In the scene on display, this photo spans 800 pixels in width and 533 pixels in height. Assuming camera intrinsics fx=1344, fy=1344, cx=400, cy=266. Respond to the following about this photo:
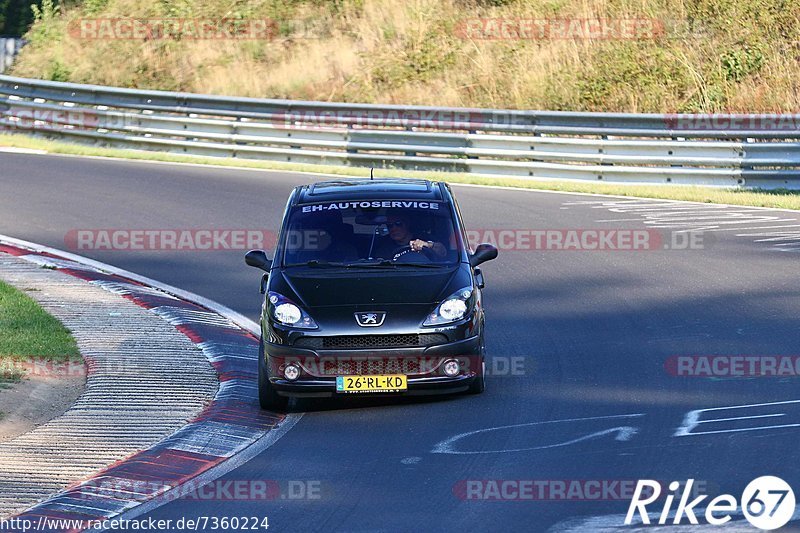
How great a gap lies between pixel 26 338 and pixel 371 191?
3.56 m

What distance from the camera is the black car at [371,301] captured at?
10.1 m

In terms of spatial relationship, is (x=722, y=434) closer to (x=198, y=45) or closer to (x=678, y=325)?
(x=678, y=325)

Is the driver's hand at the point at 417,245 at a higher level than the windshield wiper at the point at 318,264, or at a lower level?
higher

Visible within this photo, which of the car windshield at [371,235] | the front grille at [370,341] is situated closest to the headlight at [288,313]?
the front grille at [370,341]

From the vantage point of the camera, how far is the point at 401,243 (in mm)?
11203

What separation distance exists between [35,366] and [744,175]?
551 inches

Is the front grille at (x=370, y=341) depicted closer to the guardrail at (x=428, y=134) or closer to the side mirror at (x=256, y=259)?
the side mirror at (x=256, y=259)

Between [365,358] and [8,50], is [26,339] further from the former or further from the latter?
[8,50]

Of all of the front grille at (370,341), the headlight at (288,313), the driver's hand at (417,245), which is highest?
the driver's hand at (417,245)

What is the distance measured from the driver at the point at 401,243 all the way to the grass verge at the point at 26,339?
3043mm

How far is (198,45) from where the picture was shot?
35094 mm

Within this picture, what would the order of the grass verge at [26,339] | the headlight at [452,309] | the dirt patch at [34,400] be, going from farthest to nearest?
the grass verge at [26,339], the headlight at [452,309], the dirt patch at [34,400]

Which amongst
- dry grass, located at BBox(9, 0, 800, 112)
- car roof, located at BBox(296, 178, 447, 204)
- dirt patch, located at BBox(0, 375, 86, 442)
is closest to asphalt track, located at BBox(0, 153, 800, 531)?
car roof, located at BBox(296, 178, 447, 204)

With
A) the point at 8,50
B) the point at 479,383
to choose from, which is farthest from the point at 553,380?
the point at 8,50
